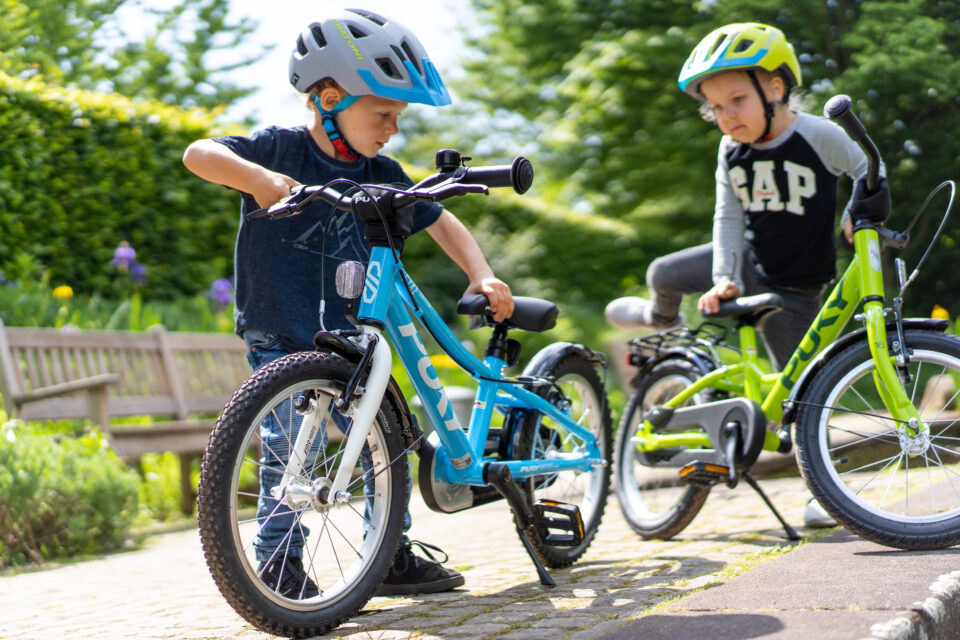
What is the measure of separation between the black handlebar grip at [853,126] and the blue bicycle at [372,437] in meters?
1.04

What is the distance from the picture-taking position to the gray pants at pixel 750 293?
414 cm

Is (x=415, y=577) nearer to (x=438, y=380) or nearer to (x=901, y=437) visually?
(x=438, y=380)

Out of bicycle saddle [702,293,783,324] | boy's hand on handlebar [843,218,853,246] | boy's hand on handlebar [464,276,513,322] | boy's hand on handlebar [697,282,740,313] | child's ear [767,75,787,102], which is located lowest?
bicycle saddle [702,293,783,324]

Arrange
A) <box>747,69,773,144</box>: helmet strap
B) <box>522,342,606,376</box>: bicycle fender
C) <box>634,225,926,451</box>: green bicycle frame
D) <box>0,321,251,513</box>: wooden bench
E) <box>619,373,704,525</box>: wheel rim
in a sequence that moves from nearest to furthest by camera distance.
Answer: <box>634,225,926,451</box>: green bicycle frame
<box>522,342,606,376</box>: bicycle fender
<box>747,69,773,144</box>: helmet strap
<box>619,373,704,525</box>: wheel rim
<box>0,321,251,513</box>: wooden bench

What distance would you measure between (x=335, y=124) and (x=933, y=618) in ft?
6.76

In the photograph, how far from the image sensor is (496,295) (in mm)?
3273

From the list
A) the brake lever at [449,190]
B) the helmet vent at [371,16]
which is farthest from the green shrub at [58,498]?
the brake lever at [449,190]

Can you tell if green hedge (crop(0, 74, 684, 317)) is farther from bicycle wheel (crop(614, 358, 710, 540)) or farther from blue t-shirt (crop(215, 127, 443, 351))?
bicycle wheel (crop(614, 358, 710, 540))

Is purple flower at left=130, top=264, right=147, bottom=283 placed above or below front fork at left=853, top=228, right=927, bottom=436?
above

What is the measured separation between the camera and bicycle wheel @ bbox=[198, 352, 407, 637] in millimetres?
2359

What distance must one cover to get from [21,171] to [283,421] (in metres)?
5.87

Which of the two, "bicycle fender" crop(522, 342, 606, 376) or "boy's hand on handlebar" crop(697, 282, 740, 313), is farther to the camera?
"boy's hand on handlebar" crop(697, 282, 740, 313)

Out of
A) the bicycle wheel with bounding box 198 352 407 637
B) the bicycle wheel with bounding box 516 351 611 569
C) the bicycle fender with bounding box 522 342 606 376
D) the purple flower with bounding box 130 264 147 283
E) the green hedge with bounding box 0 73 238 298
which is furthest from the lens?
the purple flower with bounding box 130 264 147 283

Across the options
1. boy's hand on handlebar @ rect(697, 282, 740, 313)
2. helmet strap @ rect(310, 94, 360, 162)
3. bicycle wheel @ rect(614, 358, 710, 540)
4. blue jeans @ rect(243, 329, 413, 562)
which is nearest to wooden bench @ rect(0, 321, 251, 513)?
bicycle wheel @ rect(614, 358, 710, 540)
